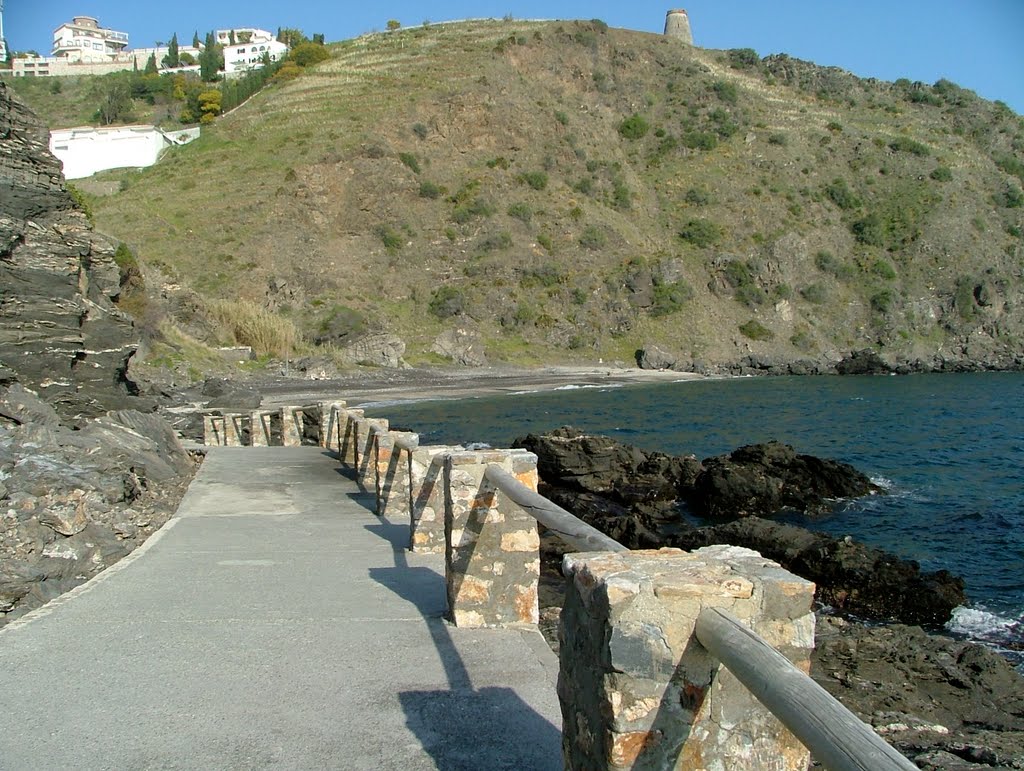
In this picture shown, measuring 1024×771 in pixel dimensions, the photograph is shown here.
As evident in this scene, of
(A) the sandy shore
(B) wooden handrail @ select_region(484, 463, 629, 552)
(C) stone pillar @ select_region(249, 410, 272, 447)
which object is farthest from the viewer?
(A) the sandy shore

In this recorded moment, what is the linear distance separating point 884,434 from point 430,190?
5002 cm

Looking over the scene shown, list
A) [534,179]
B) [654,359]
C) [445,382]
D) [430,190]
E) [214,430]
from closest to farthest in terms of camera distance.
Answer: [214,430] → [445,382] → [654,359] → [430,190] → [534,179]

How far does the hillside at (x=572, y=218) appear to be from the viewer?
7119cm

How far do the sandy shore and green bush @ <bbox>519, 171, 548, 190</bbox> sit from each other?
21.8 m

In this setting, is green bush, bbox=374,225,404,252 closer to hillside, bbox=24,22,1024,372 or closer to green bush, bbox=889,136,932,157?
hillside, bbox=24,22,1024,372

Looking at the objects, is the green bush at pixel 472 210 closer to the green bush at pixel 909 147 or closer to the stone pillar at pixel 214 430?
the green bush at pixel 909 147

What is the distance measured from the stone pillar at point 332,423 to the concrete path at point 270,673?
9246mm

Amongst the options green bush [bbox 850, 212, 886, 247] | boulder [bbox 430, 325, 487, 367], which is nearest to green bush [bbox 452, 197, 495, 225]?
boulder [bbox 430, 325, 487, 367]

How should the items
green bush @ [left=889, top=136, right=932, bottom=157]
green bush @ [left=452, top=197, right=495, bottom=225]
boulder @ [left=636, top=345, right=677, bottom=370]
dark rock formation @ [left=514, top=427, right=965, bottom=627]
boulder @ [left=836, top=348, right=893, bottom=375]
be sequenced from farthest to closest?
1. green bush @ [left=889, top=136, right=932, bottom=157]
2. green bush @ [left=452, top=197, right=495, bottom=225]
3. boulder @ [left=836, top=348, right=893, bottom=375]
4. boulder @ [left=636, top=345, right=677, bottom=370]
5. dark rock formation @ [left=514, top=427, right=965, bottom=627]

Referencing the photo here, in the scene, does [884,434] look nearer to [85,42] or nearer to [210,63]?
[210,63]

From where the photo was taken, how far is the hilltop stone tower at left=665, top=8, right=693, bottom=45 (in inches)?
5349

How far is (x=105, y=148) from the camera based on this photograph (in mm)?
89312

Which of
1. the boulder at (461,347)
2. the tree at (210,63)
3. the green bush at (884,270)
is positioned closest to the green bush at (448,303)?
the boulder at (461,347)

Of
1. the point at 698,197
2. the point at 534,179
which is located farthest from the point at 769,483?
the point at 698,197
